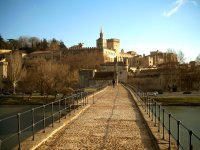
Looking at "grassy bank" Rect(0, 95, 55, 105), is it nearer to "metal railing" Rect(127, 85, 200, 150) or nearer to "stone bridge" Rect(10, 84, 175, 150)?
"metal railing" Rect(127, 85, 200, 150)

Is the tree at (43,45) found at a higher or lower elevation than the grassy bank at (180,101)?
higher

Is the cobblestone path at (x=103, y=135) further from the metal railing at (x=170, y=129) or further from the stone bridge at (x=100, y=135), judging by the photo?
the metal railing at (x=170, y=129)

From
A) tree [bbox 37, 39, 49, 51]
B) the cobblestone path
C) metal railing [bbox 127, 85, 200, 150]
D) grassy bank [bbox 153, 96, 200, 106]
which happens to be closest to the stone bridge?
the cobblestone path

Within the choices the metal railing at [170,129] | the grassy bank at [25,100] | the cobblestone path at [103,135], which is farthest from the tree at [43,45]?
the cobblestone path at [103,135]

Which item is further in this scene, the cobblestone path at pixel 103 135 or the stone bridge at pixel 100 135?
the cobblestone path at pixel 103 135

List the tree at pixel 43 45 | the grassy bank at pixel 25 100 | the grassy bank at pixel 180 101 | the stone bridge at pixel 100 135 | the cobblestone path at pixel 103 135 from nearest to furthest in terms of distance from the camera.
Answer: the stone bridge at pixel 100 135
the cobblestone path at pixel 103 135
the grassy bank at pixel 180 101
the grassy bank at pixel 25 100
the tree at pixel 43 45

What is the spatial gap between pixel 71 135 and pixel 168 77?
215 ft

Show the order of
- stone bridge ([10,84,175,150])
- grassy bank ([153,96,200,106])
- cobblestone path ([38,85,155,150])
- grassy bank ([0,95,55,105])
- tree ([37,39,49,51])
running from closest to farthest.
→ stone bridge ([10,84,175,150]) → cobblestone path ([38,85,155,150]) → grassy bank ([153,96,200,106]) → grassy bank ([0,95,55,105]) → tree ([37,39,49,51])

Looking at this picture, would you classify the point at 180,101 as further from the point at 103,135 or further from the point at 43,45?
the point at 43,45

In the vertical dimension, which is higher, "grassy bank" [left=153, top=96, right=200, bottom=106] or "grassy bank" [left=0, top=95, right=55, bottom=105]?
"grassy bank" [left=153, top=96, right=200, bottom=106]

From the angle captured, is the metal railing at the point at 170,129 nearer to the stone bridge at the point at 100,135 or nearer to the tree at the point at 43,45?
the stone bridge at the point at 100,135

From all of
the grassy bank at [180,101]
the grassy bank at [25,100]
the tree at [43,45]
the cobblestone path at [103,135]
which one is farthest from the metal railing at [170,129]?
the tree at [43,45]

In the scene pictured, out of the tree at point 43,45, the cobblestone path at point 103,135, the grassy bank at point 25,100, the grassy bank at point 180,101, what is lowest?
the grassy bank at point 25,100

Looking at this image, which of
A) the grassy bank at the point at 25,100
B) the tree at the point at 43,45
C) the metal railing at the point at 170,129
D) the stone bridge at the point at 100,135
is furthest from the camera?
the tree at the point at 43,45
